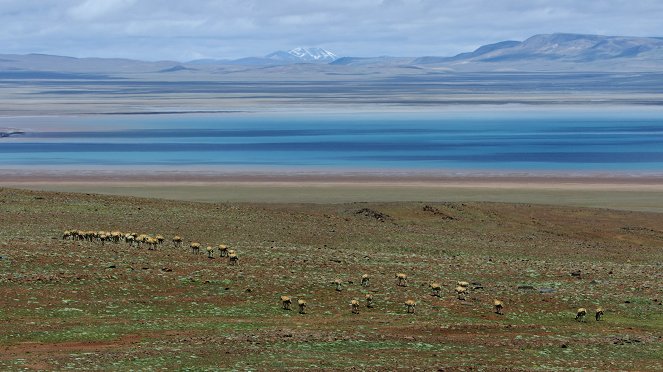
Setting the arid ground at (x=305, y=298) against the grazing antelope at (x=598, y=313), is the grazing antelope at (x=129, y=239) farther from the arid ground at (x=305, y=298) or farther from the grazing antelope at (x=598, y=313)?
the grazing antelope at (x=598, y=313)

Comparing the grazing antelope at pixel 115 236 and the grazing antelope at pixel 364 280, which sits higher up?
the grazing antelope at pixel 115 236

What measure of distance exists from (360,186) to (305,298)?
49321 millimetres

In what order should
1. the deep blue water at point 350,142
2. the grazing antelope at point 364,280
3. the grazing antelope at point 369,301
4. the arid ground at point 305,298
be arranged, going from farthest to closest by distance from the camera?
the deep blue water at point 350,142 < the grazing antelope at point 364,280 < the grazing antelope at point 369,301 < the arid ground at point 305,298

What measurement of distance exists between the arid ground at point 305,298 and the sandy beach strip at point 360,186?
23.6m

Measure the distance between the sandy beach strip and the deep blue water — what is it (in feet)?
17.6

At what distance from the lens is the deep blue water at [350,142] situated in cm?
9319

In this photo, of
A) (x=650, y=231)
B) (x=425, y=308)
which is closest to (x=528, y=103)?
(x=650, y=231)

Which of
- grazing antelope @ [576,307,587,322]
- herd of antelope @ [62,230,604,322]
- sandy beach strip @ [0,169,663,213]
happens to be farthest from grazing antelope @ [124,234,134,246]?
sandy beach strip @ [0,169,663,213]

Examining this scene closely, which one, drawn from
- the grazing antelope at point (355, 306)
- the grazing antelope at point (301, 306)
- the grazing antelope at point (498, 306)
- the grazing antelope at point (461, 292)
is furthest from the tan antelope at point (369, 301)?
the grazing antelope at point (498, 306)

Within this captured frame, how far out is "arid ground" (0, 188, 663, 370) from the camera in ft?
73.7

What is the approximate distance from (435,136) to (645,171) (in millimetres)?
38085

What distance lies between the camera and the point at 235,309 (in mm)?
26828

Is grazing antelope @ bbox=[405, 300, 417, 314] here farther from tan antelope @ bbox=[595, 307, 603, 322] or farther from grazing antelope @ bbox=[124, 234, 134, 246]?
grazing antelope @ bbox=[124, 234, 134, 246]

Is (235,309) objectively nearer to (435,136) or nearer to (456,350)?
(456,350)
